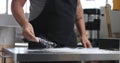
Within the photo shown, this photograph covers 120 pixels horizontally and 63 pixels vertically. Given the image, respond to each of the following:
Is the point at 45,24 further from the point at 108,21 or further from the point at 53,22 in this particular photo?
the point at 108,21

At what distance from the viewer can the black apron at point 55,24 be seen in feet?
3.91

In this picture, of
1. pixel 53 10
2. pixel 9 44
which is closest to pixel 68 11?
pixel 53 10

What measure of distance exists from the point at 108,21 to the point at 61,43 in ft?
4.75

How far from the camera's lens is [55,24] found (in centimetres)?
119

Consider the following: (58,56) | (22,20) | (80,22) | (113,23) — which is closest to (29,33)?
(22,20)

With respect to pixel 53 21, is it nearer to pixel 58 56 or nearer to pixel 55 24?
pixel 55 24

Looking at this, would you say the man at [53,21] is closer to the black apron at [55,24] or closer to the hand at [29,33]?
the black apron at [55,24]

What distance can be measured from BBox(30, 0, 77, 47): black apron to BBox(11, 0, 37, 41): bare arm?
11cm

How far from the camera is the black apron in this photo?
1.19 m

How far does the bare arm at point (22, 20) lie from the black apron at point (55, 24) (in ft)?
0.37

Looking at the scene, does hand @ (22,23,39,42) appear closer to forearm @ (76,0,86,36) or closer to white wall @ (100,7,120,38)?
forearm @ (76,0,86,36)

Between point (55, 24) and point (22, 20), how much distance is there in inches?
6.9

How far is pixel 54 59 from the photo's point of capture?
2.64 ft

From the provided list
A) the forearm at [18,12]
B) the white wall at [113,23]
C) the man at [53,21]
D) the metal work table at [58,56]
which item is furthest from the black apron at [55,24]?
the white wall at [113,23]
